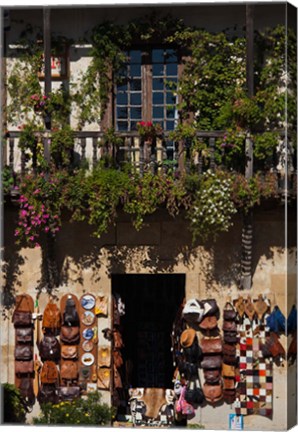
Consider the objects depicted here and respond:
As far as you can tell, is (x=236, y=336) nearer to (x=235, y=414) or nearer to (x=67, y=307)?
(x=235, y=414)

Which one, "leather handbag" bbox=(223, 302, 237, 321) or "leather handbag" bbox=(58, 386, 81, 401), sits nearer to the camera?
"leather handbag" bbox=(223, 302, 237, 321)

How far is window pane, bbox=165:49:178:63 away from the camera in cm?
1283

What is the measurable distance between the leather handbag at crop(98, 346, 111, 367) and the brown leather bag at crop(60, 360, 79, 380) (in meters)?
0.29

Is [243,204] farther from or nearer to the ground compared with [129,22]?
nearer to the ground

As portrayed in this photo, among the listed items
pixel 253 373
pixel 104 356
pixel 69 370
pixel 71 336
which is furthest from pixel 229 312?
pixel 69 370

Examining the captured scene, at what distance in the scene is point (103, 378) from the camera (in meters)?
13.0

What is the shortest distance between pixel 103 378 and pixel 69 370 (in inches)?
16.2

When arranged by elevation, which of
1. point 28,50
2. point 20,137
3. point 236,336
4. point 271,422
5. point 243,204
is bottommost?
point 271,422

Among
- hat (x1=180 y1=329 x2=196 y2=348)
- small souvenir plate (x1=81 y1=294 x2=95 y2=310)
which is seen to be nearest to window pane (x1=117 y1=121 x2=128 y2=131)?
small souvenir plate (x1=81 y1=294 x2=95 y2=310)

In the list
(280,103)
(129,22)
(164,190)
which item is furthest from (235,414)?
(129,22)

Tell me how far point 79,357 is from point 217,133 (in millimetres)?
3078

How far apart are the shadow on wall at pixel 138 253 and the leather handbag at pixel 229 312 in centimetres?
24

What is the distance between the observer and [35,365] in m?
13.0

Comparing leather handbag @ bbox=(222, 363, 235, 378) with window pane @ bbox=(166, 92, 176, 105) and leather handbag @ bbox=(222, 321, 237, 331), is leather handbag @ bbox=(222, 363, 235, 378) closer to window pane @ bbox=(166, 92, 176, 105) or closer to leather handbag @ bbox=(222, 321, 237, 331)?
leather handbag @ bbox=(222, 321, 237, 331)
